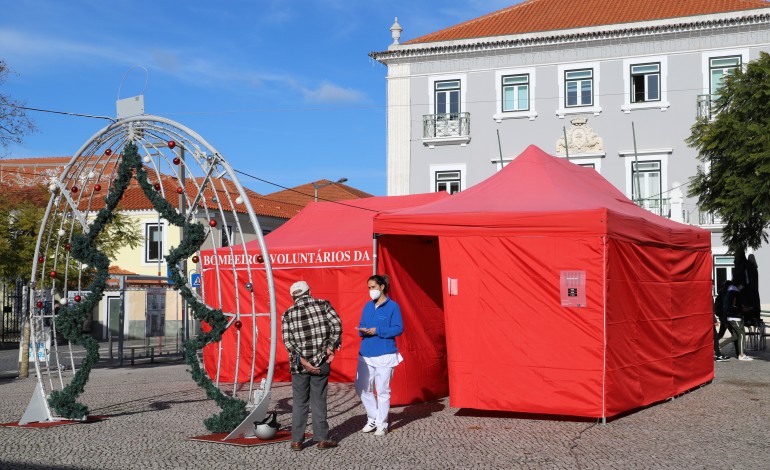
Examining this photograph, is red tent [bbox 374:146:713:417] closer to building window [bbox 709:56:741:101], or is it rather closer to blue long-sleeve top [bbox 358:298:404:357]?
blue long-sleeve top [bbox 358:298:404:357]

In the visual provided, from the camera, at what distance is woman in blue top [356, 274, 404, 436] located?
10141 mm

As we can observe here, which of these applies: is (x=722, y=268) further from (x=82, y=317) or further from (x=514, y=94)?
(x=82, y=317)

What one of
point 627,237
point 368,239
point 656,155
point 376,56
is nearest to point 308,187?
point 376,56

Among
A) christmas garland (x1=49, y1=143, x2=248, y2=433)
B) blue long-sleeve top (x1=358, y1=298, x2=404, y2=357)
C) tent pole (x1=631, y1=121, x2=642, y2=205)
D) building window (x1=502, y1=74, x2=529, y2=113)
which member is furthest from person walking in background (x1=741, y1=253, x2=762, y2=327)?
building window (x1=502, y1=74, x2=529, y2=113)

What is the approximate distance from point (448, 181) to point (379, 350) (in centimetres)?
2309

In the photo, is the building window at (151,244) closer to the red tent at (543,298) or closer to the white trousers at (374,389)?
the red tent at (543,298)

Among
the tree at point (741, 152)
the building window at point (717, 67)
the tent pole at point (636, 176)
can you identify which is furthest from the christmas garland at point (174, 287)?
the building window at point (717, 67)

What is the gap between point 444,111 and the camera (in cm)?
3319

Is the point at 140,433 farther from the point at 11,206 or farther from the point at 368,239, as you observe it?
the point at 11,206

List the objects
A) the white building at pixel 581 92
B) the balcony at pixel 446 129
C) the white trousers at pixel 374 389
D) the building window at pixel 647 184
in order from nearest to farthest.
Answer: the white trousers at pixel 374 389 → the white building at pixel 581 92 → the building window at pixel 647 184 → the balcony at pixel 446 129

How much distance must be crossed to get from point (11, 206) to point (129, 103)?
1928cm

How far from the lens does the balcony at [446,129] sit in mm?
32594

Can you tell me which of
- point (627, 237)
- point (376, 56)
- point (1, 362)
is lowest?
point (1, 362)

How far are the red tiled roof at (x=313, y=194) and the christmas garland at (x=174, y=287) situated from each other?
48448mm
